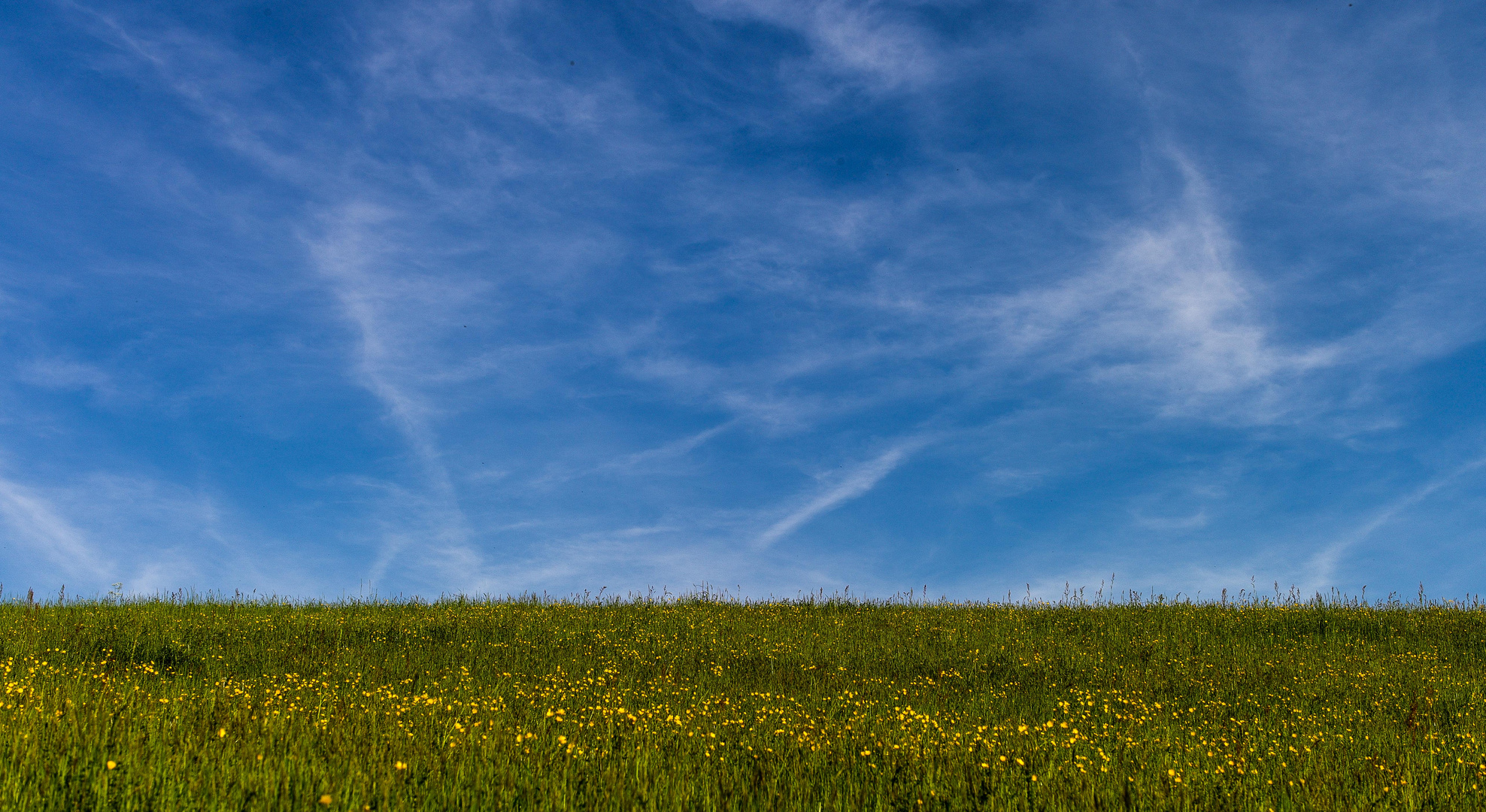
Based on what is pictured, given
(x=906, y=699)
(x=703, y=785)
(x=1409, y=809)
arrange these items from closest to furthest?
1. (x=703, y=785)
2. (x=1409, y=809)
3. (x=906, y=699)

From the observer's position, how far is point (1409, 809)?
7.64 m

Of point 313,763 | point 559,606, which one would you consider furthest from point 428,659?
point 313,763

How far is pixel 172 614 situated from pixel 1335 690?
2098cm

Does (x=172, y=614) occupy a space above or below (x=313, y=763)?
above

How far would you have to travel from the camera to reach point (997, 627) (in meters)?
18.7

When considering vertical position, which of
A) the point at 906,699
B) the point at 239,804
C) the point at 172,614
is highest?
the point at 172,614

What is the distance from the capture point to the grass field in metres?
6.77

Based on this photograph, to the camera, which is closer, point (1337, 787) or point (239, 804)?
point (239, 804)

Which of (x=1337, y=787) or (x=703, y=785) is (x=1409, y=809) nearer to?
(x=1337, y=787)

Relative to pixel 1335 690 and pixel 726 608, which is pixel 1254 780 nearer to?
pixel 1335 690

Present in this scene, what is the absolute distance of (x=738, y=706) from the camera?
11797 millimetres

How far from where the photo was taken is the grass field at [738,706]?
677 centimetres

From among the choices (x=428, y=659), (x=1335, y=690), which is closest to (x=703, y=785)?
(x=428, y=659)

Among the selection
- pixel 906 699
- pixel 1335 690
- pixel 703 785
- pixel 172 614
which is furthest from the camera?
pixel 172 614
